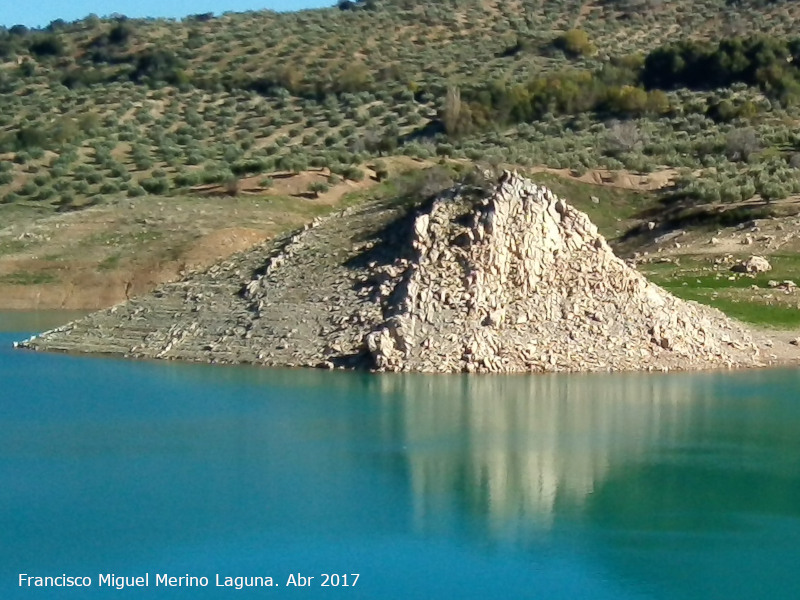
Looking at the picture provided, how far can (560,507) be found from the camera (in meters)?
15.2

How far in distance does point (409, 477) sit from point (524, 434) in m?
3.09

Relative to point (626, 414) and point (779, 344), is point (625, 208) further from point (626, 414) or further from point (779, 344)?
point (626, 414)

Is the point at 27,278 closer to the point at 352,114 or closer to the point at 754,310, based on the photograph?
the point at 754,310

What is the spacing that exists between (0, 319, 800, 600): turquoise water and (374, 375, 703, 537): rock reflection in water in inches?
1.9

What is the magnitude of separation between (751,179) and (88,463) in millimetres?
28733

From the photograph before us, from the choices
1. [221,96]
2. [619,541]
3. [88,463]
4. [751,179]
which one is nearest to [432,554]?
[619,541]

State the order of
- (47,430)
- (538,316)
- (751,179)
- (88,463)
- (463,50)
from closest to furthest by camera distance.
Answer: (88,463), (47,430), (538,316), (751,179), (463,50)

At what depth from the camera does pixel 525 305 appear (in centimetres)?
2444

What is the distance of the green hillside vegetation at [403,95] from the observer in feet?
162

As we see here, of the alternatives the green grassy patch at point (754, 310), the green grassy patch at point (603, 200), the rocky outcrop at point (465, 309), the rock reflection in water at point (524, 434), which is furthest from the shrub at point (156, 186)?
the rock reflection in water at point (524, 434)

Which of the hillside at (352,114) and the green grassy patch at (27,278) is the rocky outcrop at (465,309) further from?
the green grassy patch at (27,278)

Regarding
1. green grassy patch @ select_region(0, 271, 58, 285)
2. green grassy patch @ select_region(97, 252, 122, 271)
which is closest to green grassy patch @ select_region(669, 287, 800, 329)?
green grassy patch @ select_region(97, 252, 122, 271)

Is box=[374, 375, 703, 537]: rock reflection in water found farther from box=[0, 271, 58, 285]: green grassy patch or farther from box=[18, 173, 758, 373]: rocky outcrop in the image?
box=[0, 271, 58, 285]: green grassy patch

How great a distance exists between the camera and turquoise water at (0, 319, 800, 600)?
43.0ft
